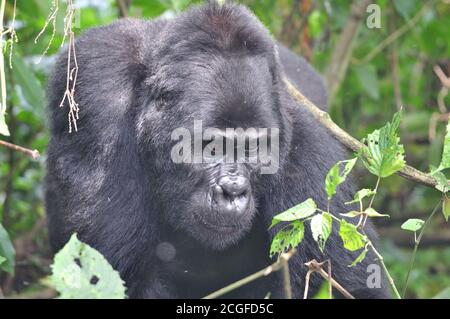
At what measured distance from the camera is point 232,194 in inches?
177

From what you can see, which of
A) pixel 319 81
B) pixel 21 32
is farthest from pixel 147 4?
pixel 319 81

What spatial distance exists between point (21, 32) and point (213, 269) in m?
3.19

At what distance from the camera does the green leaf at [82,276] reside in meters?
2.99

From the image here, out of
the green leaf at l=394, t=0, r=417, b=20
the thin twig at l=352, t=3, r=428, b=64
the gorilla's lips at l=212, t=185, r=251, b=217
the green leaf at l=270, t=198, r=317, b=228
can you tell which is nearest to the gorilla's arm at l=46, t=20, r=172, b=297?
the gorilla's lips at l=212, t=185, r=251, b=217

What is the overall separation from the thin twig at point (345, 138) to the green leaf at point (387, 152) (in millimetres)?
407

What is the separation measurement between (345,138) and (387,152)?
0.89 m

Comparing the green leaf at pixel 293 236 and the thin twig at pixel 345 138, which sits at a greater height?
the thin twig at pixel 345 138

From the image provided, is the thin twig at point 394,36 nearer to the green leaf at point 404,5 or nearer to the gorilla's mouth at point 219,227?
the green leaf at point 404,5

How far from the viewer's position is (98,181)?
486 centimetres

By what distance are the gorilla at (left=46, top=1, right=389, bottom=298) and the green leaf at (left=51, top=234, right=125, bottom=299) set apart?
58.5 inches

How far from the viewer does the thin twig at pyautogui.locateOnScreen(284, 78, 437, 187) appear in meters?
4.32

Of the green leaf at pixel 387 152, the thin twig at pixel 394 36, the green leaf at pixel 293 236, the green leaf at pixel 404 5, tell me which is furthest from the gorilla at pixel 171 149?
the thin twig at pixel 394 36

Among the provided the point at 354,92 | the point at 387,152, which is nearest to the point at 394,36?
the point at 354,92
